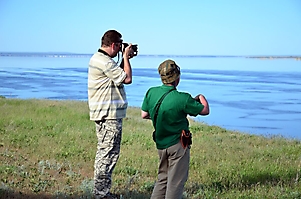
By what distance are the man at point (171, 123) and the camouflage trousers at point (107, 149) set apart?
0.82 m

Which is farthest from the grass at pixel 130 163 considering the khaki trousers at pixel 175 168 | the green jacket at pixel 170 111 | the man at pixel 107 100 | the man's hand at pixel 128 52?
the man's hand at pixel 128 52

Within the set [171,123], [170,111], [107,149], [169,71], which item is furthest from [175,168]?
[107,149]

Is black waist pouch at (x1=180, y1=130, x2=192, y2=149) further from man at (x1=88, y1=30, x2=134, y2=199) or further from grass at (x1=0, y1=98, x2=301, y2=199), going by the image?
grass at (x1=0, y1=98, x2=301, y2=199)

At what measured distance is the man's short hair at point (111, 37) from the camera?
5.28 metres

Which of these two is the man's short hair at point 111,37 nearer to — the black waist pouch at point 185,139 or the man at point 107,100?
the man at point 107,100

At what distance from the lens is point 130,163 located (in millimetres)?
8211

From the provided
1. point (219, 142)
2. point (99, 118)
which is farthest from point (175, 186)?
point (219, 142)

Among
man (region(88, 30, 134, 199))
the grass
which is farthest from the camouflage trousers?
the grass

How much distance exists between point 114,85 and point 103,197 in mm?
1426

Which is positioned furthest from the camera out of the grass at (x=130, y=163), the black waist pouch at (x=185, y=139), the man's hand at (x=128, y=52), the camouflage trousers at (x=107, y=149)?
the grass at (x=130, y=163)

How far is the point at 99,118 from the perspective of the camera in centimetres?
538

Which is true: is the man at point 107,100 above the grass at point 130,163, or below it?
above

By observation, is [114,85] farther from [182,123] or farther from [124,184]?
[124,184]

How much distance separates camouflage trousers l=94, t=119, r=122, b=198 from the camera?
5375mm
